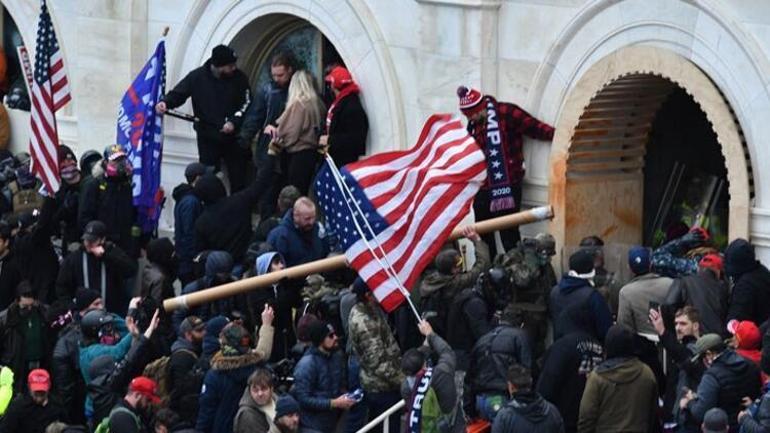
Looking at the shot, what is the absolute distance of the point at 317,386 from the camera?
68.1 feet

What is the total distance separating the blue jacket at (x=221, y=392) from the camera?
20.6 metres

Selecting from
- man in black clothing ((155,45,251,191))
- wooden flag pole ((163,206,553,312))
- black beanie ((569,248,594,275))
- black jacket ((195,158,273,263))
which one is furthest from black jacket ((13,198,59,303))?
black beanie ((569,248,594,275))

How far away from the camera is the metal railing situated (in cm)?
2052

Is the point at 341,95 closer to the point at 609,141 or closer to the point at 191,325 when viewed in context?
the point at 609,141

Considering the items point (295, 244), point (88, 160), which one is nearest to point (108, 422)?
point (295, 244)

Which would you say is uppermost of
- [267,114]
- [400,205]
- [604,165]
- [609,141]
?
[267,114]

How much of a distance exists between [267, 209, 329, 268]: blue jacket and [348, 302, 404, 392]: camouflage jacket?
2.05 m

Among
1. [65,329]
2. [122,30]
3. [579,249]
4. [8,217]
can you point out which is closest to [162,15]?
[122,30]

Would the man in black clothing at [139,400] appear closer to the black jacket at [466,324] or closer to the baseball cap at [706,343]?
the black jacket at [466,324]

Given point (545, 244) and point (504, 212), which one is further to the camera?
point (504, 212)

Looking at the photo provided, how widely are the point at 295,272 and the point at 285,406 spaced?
2490 mm

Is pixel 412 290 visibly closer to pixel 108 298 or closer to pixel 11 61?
pixel 108 298

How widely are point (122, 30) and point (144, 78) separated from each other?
1.46 meters

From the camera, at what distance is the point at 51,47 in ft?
88.5
